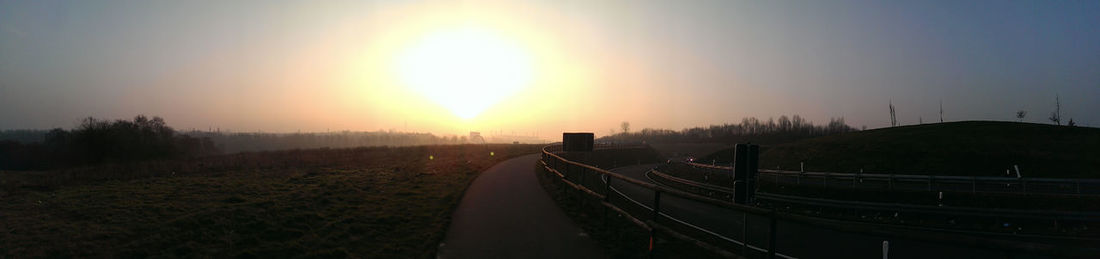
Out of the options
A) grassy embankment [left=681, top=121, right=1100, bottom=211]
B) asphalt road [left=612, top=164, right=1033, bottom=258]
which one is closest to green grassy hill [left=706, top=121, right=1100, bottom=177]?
grassy embankment [left=681, top=121, right=1100, bottom=211]

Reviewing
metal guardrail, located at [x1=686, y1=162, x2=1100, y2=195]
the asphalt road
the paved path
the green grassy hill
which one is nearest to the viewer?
the paved path

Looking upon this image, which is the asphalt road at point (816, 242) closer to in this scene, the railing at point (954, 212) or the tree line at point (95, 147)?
the railing at point (954, 212)

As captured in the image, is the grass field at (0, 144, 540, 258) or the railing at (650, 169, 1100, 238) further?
the railing at (650, 169, 1100, 238)

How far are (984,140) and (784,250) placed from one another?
2976 centimetres

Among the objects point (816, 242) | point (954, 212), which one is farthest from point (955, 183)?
point (816, 242)

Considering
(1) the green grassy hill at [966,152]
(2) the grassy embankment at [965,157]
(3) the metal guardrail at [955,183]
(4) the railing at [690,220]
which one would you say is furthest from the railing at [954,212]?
(1) the green grassy hill at [966,152]

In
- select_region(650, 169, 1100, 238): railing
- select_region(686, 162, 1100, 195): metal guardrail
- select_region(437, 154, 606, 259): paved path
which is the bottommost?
select_region(437, 154, 606, 259): paved path

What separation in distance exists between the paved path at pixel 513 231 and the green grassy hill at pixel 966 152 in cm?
2418

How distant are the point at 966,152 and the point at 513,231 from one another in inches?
1204

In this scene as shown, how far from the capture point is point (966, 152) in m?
27.5

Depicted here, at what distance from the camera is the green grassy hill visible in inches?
954

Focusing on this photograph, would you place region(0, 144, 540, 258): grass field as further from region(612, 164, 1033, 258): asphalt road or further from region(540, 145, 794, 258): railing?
region(612, 164, 1033, 258): asphalt road

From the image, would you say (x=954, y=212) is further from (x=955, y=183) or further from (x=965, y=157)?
(x=965, y=157)

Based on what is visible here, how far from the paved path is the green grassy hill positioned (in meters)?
24.2
